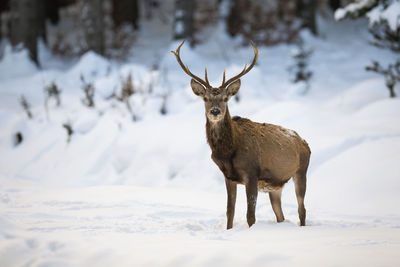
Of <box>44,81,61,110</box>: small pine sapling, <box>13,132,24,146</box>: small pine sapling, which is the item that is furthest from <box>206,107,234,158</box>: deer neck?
<box>44,81,61,110</box>: small pine sapling

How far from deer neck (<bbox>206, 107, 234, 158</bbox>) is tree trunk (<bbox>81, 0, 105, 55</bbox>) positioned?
8.99 metres

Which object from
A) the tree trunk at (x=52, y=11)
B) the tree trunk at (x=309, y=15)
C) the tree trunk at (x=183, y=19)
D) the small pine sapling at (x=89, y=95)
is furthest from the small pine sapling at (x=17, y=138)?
the tree trunk at (x=52, y=11)

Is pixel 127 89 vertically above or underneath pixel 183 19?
underneath

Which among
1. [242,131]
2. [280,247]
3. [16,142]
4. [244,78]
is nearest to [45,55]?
[16,142]

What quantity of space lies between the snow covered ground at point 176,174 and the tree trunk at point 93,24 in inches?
31.5

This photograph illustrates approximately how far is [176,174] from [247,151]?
3.33 metres

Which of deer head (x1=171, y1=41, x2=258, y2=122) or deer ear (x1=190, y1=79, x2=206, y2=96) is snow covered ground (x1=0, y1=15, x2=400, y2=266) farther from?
deer ear (x1=190, y1=79, x2=206, y2=96)

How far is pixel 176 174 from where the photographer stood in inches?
281

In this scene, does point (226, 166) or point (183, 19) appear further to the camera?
point (183, 19)

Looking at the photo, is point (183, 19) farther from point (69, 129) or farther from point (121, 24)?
point (69, 129)

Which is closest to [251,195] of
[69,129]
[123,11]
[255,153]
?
[255,153]

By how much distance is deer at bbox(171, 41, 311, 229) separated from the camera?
3.94 metres

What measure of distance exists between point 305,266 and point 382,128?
5214 millimetres

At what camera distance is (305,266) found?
2.64m
